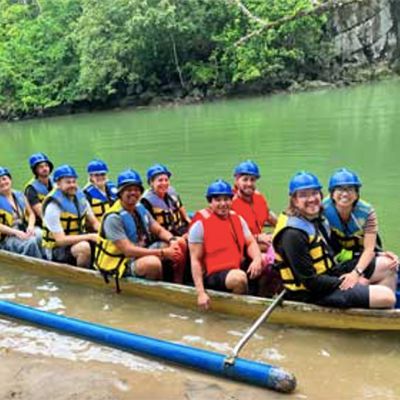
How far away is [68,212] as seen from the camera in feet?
19.0

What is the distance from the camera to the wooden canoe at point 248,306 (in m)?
4.15

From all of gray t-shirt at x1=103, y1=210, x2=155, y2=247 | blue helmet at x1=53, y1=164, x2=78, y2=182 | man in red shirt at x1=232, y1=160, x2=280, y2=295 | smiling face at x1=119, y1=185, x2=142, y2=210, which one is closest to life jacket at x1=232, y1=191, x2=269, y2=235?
man in red shirt at x1=232, y1=160, x2=280, y2=295

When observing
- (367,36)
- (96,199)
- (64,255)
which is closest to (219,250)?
(64,255)

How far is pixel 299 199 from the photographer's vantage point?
410 cm

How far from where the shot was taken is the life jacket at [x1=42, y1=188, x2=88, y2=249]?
18.7ft

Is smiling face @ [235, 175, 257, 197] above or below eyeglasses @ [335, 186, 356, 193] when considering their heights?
below

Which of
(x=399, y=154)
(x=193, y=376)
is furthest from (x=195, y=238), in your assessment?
(x=399, y=154)

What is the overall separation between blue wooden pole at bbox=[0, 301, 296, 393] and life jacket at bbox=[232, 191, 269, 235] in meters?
1.67

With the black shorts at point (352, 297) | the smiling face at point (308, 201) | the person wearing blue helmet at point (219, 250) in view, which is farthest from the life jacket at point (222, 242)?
the black shorts at point (352, 297)

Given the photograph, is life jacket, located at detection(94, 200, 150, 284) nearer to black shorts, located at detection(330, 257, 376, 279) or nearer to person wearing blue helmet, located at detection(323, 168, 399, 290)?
person wearing blue helmet, located at detection(323, 168, 399, 290)

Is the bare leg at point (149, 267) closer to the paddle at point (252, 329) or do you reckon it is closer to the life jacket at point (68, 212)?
the life jacket at point (68, 212)

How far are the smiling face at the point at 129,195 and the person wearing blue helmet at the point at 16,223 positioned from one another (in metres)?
1.70

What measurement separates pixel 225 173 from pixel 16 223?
228 inches

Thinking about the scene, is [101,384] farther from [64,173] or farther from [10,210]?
[10,210]
